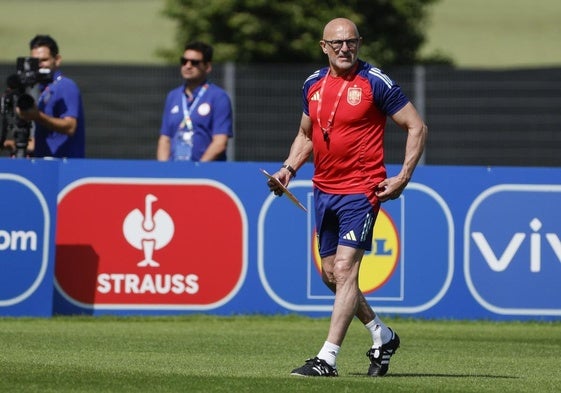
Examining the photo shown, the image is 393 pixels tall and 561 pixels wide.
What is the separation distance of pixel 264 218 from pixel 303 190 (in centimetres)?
46

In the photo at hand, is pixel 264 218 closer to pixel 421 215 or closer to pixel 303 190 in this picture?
pixel 303 190

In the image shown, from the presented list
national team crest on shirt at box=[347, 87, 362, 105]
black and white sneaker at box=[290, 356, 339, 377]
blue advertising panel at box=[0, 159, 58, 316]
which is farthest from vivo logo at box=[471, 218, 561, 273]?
black and white sneaker at box=[290, 356, 339, 377]

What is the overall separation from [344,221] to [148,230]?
522cm

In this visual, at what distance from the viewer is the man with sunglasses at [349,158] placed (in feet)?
34.6

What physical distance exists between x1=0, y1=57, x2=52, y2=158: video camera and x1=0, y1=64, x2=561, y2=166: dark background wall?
360 inches

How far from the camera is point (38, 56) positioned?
16031mm

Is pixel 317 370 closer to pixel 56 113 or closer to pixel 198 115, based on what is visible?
pixel 198 115

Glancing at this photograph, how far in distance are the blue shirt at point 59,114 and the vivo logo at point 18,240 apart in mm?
1109

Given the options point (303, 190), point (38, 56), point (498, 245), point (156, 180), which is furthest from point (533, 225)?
point (38, 56)

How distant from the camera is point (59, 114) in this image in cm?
1590

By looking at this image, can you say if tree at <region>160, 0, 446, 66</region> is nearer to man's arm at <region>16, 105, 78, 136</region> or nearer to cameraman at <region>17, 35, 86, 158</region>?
cameraman at <region>17, 35, 86, 158</region>

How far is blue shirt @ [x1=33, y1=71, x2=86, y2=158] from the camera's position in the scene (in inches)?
625

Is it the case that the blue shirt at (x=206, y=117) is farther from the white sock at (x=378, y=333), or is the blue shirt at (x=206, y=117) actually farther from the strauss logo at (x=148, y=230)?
the white sock at (x=378, y=333)

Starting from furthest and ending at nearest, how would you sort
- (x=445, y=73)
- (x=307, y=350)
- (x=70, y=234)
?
(x=445, y=73) → (x=70, y=234) → (x=307, y=350)
